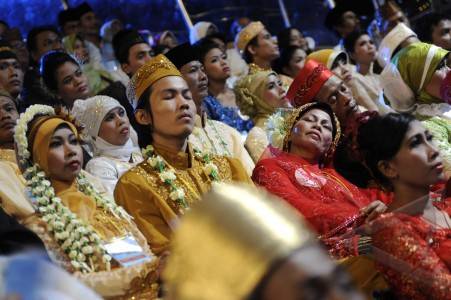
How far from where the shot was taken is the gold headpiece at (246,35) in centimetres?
739

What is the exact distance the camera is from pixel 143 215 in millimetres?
3822

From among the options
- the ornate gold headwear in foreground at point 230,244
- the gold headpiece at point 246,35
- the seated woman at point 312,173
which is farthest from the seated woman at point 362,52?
the ornate gold headwear in foreground at point 230,244

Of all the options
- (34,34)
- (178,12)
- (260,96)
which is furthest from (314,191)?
(178,12)

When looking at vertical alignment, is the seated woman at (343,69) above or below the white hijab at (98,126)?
below

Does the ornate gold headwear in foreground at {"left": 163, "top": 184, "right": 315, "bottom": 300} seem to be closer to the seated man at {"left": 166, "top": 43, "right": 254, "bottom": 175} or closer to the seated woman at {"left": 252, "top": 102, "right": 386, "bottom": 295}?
the seated woman at {"left": 252, "top": 102, "right": 386, "bottom": 295}

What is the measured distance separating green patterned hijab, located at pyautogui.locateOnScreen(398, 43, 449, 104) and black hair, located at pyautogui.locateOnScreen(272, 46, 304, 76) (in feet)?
6.15

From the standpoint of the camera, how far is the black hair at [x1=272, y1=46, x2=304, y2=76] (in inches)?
283

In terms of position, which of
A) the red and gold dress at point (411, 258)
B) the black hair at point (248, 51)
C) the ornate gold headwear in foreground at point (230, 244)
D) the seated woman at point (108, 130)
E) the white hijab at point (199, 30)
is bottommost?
the black hair at point (248, 51)

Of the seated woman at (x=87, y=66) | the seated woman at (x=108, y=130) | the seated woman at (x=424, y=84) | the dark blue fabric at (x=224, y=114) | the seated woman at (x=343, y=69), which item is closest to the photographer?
the seated woman at (x=108, y=130)

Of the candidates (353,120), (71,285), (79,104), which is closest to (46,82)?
(79,104)

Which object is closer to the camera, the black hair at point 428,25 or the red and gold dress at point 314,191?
the red and gold dress at point 314,191

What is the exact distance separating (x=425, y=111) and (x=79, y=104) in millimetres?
1961

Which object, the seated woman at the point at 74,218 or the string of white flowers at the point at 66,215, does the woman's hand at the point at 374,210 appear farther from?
the string of white flowers at the point at 66,215

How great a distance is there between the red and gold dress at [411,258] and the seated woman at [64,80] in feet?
10.2
